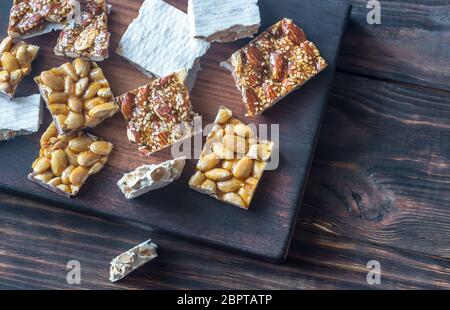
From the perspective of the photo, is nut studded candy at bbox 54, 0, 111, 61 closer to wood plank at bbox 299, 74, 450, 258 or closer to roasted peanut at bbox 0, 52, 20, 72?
roasted peanut at bbox 0, 52, 20, 72

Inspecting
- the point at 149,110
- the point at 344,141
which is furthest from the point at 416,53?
the point at 149,110

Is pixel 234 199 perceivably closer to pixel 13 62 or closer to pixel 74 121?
pixel 74 121

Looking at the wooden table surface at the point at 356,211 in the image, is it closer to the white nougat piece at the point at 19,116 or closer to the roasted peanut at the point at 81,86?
the white nougat piece at the point at 19,116

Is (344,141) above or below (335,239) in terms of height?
above

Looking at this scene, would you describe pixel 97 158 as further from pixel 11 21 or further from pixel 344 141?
pixel 344 141

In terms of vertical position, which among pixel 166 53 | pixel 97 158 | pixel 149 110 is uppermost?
pixel 166 53
